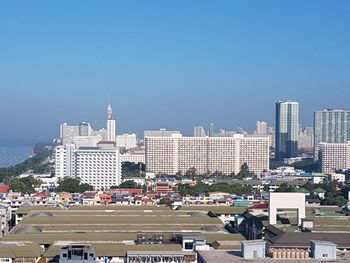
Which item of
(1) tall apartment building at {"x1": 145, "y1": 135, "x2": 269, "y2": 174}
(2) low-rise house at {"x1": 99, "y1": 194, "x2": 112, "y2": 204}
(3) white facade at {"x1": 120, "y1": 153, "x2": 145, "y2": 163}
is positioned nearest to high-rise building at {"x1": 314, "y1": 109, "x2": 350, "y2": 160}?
(3) white facade at {"x1": 120, "y1": 153, "x2": 145, "y2": 163}

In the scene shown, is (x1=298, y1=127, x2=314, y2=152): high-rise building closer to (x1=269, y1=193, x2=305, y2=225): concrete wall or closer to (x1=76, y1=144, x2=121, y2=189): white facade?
(x1=76, y1=144, x2=121, y2=189): white facade

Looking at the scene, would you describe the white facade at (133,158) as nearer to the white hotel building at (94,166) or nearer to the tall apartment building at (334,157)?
the white hotel building at (94,166)

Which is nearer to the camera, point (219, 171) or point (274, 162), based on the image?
point (219, 171)

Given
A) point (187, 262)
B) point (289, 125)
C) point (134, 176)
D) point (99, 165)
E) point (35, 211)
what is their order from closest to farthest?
point (187, 262), point (35, 211), point (99, 165), point (134, 176), point (289, 125)

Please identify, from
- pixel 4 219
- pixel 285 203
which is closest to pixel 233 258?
pixel 285 203

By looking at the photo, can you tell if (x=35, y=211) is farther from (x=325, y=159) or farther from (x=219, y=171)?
(x=325, y=159)

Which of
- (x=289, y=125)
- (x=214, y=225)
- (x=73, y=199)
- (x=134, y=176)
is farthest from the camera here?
(x=289, y=125)

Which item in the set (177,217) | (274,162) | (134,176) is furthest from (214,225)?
(274,162)
